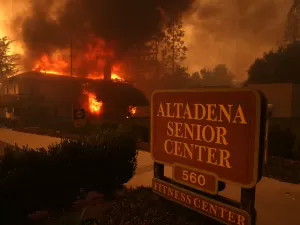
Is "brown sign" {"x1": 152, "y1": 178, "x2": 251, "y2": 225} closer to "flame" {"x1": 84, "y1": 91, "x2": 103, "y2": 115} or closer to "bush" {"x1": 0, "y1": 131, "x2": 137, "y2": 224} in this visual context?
"bush" {"x1": 0, "y1": 131, "x2": 137, "y2": 224}

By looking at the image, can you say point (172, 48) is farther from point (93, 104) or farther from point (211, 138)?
point (211, 138)

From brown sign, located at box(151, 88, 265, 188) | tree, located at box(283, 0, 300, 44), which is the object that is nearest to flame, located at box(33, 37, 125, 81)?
brown sign, located at box(151, 88, 265, 188)

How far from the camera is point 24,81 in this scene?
101 feet

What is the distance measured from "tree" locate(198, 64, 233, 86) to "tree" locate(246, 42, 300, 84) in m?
57.9

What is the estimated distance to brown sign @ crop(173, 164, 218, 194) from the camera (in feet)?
12.0

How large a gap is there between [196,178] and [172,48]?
57.6 metres

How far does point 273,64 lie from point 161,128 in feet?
125

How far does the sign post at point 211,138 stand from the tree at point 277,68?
35114 millimetres

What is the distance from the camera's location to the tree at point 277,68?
35.1m

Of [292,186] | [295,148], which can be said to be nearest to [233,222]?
[292,186]

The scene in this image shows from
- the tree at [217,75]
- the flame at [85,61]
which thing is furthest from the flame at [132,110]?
the tree at [217,75]

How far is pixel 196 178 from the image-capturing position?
389 cm

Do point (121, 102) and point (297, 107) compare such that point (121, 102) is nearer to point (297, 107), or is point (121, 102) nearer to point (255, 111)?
point (297, 107)

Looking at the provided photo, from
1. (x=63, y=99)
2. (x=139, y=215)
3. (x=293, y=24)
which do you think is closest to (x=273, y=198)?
(x=139, y=215)
